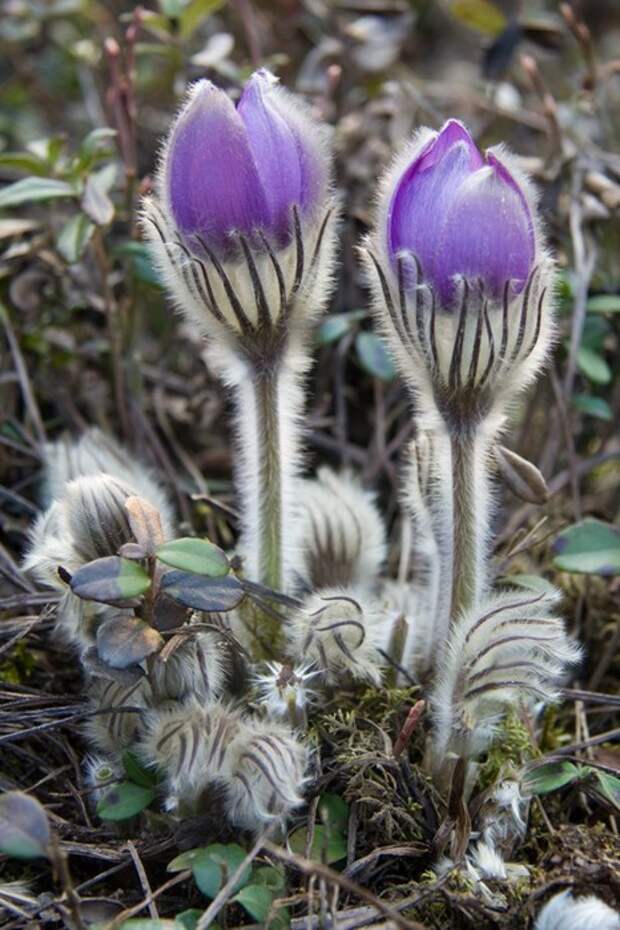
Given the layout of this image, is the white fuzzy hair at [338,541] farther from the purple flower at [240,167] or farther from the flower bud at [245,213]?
the purple flower at [240,167]

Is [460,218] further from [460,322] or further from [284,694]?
[284,694]

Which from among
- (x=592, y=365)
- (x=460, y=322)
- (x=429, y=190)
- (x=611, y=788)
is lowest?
(x=611, y=788)

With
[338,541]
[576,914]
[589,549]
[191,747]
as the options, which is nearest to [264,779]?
[191,747]

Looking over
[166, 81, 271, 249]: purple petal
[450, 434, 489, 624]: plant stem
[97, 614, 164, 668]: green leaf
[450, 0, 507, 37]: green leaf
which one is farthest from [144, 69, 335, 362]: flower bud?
[450, 0, 507, 37]: green leaf

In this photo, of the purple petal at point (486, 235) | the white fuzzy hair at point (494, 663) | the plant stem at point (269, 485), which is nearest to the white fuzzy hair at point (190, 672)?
the plant stem at point (269, 485)

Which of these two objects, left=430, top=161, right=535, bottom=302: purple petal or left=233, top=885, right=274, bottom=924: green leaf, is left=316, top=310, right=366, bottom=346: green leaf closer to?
left=430, top=161, right=535, bottom=302: purple petal

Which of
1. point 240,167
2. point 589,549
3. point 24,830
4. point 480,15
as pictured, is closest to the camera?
point 24,830

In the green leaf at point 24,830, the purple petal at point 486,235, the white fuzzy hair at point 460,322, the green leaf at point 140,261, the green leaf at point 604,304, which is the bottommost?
the green leaf at point 604,304

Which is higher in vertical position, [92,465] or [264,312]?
[264,312]
